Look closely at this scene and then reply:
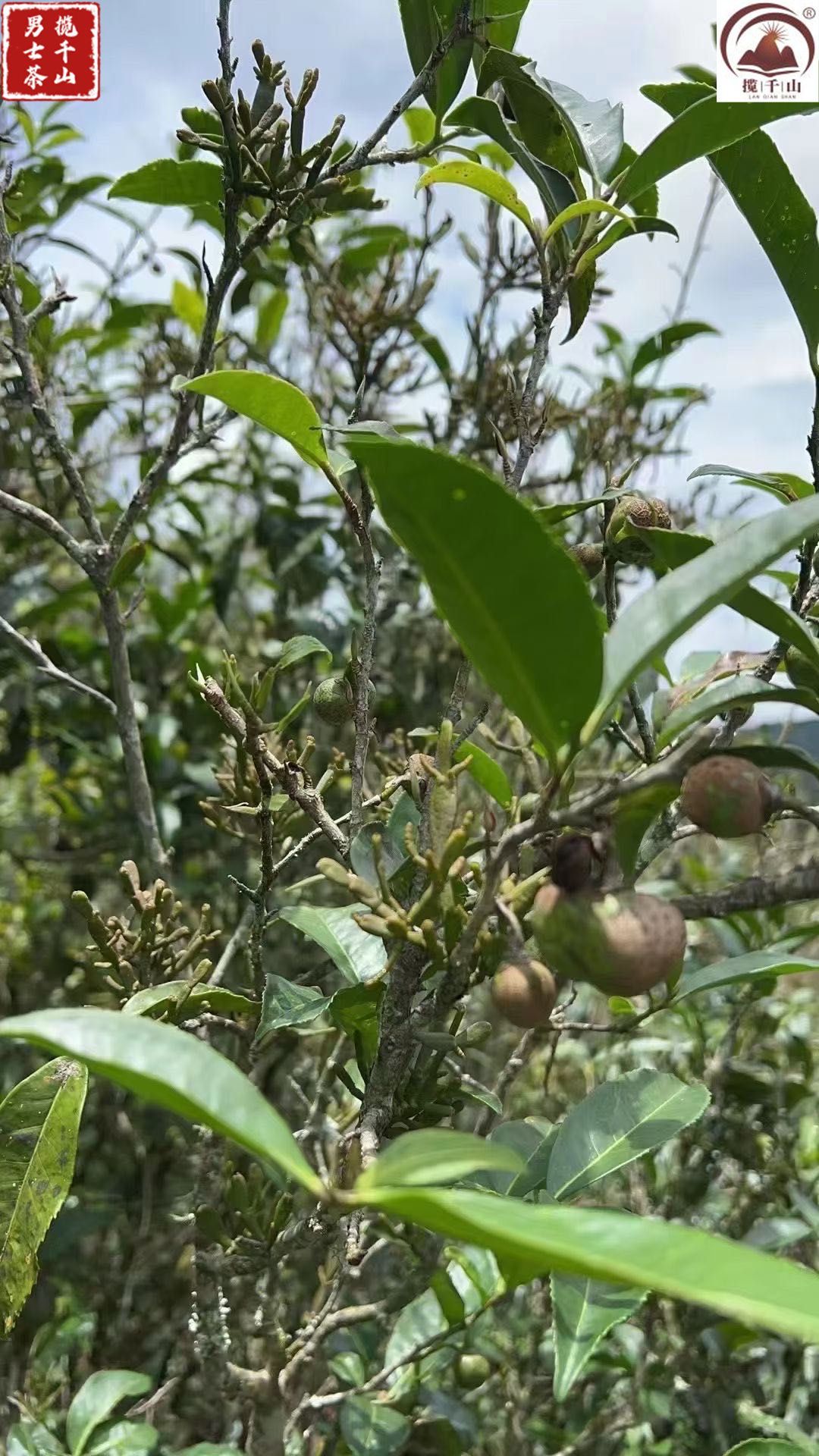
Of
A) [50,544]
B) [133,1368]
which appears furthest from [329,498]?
[133,1368]

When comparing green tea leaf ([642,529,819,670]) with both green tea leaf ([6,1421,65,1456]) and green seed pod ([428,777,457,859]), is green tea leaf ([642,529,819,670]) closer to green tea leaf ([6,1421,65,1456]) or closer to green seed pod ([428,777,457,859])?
green seed pod ([428,777,457,859])

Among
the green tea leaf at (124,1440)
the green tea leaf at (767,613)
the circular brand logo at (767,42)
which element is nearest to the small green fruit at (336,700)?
the green tea leaf at (767,613)

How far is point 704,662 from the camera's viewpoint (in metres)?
0.97

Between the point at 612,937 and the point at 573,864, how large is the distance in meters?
0.05

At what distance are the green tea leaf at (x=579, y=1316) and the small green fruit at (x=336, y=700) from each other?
0.44 m

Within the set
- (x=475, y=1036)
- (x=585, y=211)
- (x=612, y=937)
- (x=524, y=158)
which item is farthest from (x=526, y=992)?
(x=524, y=158)

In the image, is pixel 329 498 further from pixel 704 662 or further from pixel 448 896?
pixel 448 896

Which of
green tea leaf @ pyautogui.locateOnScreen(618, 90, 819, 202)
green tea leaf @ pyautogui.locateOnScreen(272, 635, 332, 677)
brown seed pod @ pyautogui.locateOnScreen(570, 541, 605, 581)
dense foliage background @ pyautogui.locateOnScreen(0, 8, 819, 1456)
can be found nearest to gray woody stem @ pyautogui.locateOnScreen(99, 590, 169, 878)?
dense foliage background @ pyautogui.locateOnScreen(0, 8, 819, 1456)

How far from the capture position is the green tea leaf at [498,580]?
0.45 meters

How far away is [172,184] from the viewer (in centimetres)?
123

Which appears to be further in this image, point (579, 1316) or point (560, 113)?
point (560, 113)

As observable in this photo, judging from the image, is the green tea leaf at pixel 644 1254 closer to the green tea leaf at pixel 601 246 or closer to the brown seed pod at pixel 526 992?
the brown seed pod at pixel 526 992

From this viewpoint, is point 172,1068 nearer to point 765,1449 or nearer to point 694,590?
point 694,590

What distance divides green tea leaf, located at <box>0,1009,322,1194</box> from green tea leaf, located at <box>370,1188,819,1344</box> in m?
0.05
